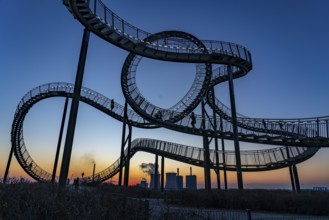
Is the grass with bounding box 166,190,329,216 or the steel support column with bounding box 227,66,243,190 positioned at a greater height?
the steel support column with bounding box 227,66,243,190

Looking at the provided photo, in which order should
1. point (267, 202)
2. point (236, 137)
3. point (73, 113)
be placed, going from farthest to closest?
point (236, 137) → point (73, 113) → point (267, 202)

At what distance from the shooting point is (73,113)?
12.0 m

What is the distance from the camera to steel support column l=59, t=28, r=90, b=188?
1129 cm

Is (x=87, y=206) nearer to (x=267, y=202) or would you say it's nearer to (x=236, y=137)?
(x=267, y=202)

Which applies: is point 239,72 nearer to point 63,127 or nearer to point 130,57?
point 130,57

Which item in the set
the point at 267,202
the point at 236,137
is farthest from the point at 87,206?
the point at 236,137

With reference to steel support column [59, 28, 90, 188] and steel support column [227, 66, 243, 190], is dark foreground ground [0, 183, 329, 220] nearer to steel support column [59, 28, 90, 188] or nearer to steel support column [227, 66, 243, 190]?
steel support column [59, 28, 90, 188]

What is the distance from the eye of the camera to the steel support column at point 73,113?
37.0 ft

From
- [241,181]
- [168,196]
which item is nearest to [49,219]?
[168,196]

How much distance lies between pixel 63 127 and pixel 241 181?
17.0 meters

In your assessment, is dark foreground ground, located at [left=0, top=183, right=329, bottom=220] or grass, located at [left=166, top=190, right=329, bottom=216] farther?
grass, located at [left=166, top=190, right=329, bottom=216]

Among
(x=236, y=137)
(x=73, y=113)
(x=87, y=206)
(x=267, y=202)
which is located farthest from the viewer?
(x=236, y=137)

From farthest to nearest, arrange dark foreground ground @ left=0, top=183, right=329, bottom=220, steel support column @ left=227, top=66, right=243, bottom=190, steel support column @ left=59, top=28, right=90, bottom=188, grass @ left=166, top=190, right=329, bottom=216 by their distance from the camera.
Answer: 1. steel support column @ left=227, top=66, right=243, bottom=190
2. steel support column @ left=59, top=28, right=90, bottom=188
3. grass @ left=166, top=190, right=329, bottom=216
4. dark foreground ground @ left=0, top=183, right=329, bottom=220

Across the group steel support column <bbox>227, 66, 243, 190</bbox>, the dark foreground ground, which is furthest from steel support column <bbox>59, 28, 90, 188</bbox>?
steel support column <bbox>227, 66, 243, 190</bbox>
